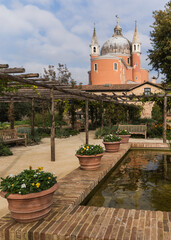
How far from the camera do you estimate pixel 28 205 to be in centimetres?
285

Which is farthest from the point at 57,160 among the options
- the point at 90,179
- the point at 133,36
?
the point at 133,36

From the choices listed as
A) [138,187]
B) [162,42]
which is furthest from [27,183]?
[162,42]

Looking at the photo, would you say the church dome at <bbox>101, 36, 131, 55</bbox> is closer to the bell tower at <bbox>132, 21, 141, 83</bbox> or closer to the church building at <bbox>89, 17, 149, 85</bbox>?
Answer: the church building at <bbox>89, 17, 149, 85</bbox>

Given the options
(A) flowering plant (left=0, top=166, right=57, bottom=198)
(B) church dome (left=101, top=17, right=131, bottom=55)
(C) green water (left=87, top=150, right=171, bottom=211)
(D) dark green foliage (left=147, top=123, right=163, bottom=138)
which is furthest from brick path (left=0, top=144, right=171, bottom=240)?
(B) church dome (left=101, top=17, right=131, bottom=55)

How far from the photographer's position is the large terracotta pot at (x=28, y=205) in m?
2.78

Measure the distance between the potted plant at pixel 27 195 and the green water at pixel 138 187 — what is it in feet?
4.53

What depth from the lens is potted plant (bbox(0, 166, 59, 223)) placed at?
9.16 feet

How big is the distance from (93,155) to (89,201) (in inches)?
55.7

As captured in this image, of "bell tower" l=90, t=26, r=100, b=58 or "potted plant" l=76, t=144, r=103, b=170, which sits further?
"bell tower" l=90, t=26, r=100, b=58

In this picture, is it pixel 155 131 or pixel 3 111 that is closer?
pixel 155 131

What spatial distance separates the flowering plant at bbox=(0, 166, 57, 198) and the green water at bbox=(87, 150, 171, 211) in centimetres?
141

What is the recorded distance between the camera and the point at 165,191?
4.67 metres

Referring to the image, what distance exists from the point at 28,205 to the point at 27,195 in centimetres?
17

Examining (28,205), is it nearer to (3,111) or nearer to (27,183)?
(27,183)
